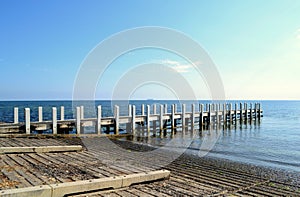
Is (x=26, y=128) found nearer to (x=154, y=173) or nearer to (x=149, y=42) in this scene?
(x=149, y=42)

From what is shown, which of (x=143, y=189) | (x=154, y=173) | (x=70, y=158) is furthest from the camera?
(x=70, y=158)

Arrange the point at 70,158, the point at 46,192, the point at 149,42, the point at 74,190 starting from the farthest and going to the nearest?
the point at 149,42, the point at 70,158, the point at 74,190, the point at 46,192

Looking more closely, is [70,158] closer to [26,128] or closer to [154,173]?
[154,173]

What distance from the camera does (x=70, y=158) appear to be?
8.26 metres

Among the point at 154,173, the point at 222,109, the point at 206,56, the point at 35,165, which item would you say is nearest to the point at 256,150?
the point at 206,56

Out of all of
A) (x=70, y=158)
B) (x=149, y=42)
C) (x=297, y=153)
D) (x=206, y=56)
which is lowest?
(x=297, y=153)

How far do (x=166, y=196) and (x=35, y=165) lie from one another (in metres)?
3.80

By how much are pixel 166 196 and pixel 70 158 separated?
421 centimetres

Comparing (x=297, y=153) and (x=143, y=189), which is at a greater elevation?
(x=143, y=189)

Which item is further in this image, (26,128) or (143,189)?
(26,128)

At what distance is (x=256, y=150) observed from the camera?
16.5 metres

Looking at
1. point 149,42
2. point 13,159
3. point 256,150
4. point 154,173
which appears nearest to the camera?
point 154,173

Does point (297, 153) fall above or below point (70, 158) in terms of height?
below

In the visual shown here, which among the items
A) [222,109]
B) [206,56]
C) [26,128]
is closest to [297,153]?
[206,56]
